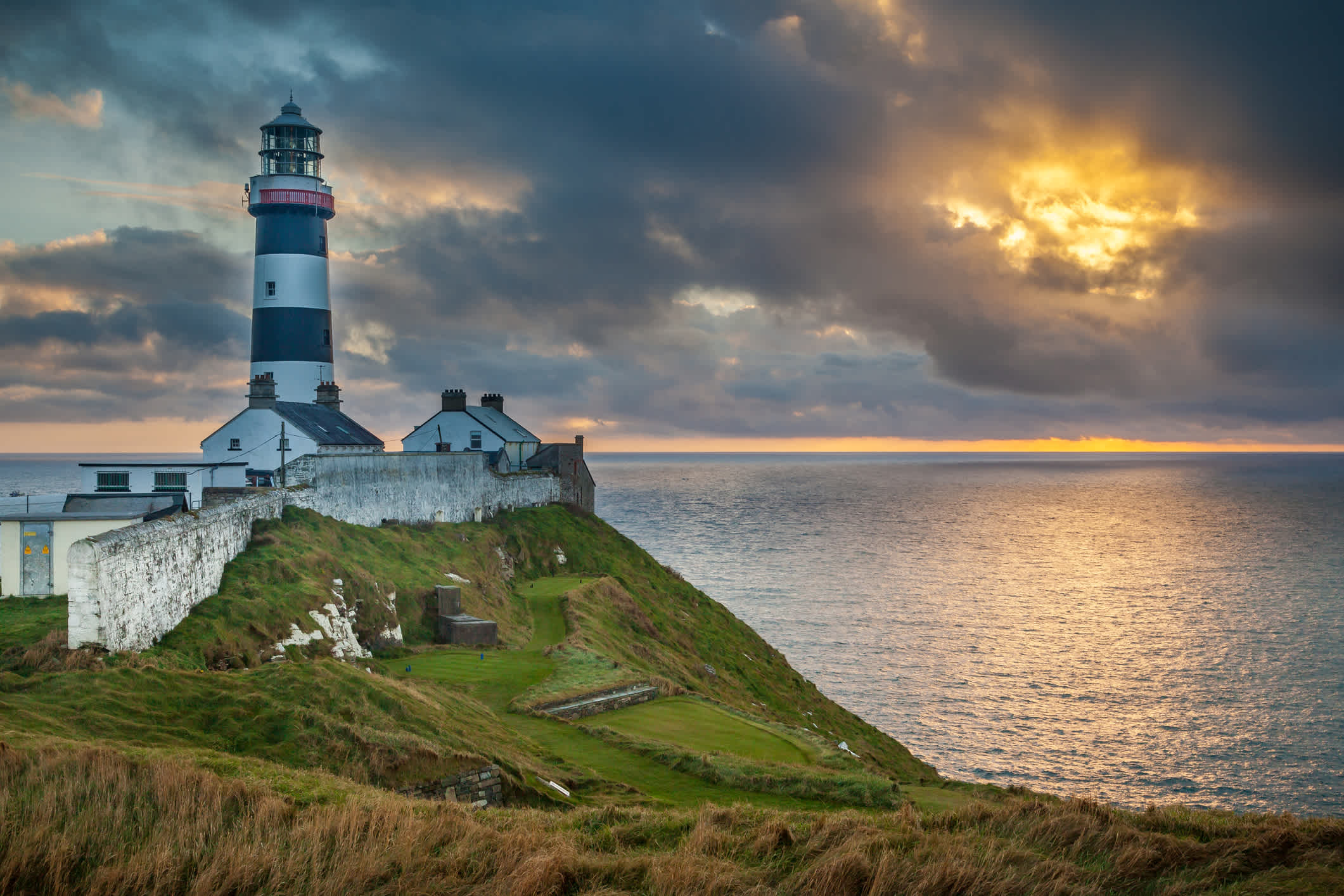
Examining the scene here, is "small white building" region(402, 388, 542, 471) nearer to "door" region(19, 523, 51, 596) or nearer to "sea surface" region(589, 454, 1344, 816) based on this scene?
"sea surface" region(589, 454, 1344, 816)

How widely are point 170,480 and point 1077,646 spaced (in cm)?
6032

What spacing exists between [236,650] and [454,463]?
3003cm

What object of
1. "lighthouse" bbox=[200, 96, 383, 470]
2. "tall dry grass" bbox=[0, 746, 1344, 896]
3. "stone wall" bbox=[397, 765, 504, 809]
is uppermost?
"lighthouse" bbox=[200, 96, 383, 470]

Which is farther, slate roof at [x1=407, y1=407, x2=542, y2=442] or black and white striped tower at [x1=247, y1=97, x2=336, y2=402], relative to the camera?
slate roof at [x1=407, y1=407, x2=542, y2=442]

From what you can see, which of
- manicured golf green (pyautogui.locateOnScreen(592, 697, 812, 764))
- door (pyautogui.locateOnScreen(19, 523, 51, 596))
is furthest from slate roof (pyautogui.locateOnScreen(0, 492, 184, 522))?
manicured golf green (pyautogui.locateOnScreen(592, 697, 812, 764))

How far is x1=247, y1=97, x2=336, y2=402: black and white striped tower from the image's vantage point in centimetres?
5372

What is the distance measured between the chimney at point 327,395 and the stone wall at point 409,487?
953cm

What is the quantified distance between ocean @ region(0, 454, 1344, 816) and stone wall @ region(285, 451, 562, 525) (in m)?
22.2

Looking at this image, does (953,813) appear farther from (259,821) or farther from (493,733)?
(493,733)

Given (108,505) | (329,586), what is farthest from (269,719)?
(108,505)

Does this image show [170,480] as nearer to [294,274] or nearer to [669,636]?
[294,274]

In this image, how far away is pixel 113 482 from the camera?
40.9 meters

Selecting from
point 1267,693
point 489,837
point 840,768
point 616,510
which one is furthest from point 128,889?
point 616,510

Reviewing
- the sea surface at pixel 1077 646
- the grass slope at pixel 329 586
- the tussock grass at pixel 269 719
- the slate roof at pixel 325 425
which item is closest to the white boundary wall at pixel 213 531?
the grass slope at pixel 329 586
